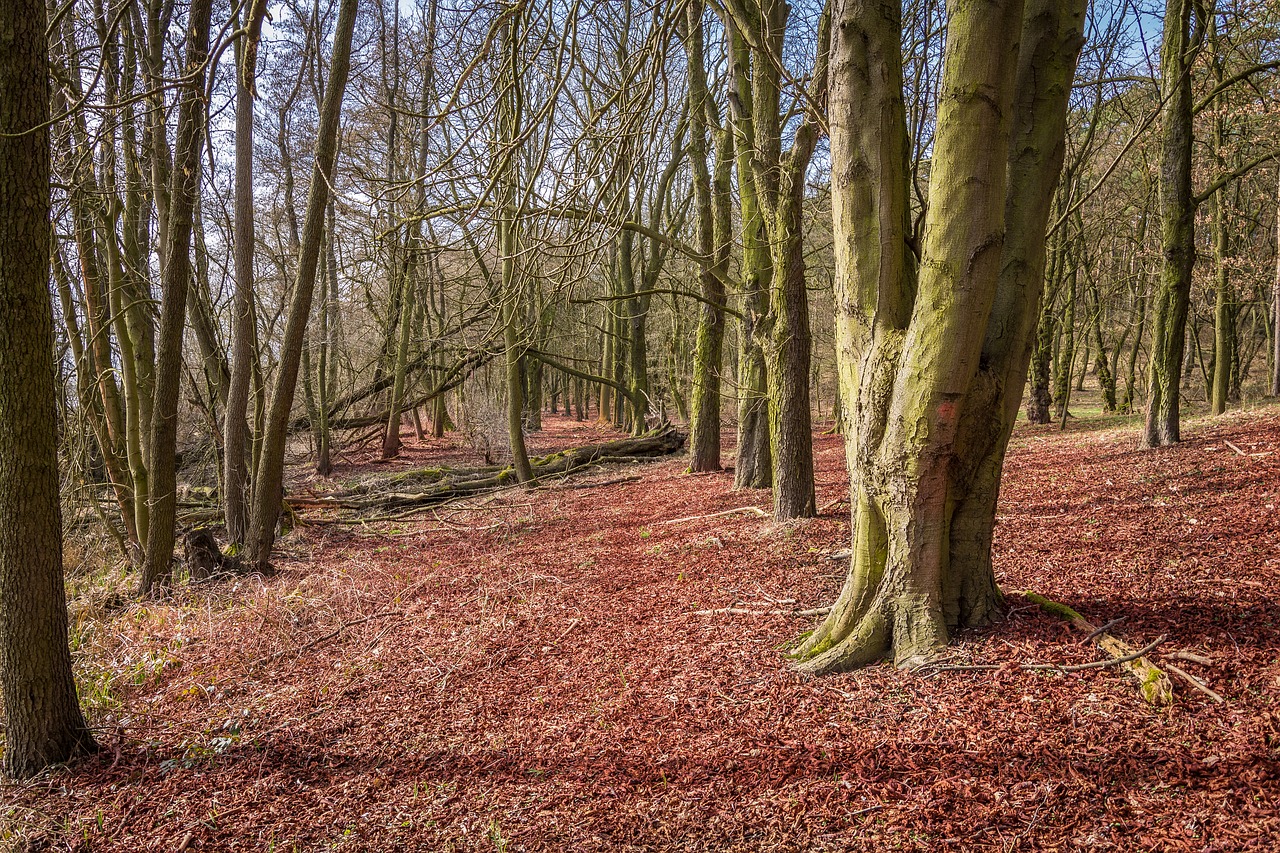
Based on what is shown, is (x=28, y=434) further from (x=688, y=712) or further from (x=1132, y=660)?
(x=1132, y=660)

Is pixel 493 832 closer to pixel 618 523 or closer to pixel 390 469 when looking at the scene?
pixel 618 523

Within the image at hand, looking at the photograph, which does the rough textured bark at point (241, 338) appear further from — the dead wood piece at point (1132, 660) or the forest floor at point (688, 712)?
the dead wood piece at point (1132, 660)

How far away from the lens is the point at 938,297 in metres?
3.06

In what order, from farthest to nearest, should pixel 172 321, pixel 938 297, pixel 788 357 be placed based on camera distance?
1. pixel 788 357
2. pixel 172 321
3. pixel 938 297

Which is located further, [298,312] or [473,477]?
[473,477]

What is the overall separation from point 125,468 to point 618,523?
19.5 ft

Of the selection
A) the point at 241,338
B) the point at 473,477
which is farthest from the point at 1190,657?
the point at 473,477

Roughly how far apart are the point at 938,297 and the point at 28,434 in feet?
13.8

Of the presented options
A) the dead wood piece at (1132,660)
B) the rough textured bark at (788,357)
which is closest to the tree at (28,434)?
the dead wood piece at (1132,660)

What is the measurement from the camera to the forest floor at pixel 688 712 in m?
2.42

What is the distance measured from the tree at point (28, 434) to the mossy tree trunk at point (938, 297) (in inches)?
147

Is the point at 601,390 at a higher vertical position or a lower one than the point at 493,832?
higher

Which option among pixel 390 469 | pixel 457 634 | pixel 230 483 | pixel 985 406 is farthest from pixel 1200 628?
pixel 390 469

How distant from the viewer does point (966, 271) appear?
9.80 ft
